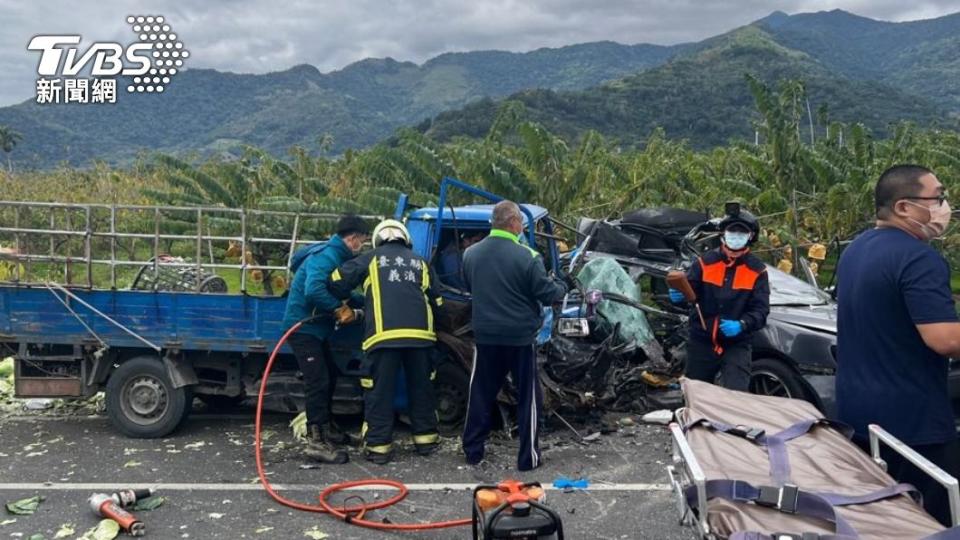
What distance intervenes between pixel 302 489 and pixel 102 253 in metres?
3.63

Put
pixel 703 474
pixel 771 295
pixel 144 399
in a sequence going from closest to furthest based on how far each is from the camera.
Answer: pixel 703 474
pixel 144 399
pixel 771 295

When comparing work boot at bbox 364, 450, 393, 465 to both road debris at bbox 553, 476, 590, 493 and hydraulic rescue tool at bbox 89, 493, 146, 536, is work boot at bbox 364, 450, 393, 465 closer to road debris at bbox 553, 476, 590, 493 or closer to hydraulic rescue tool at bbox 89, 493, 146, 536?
road debris at bbox 553, 476, 590, 493

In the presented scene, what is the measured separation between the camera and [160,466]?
654 centimetres

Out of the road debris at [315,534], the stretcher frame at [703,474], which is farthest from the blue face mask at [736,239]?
the road debris at [315,534]

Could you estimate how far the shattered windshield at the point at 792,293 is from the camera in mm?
7711

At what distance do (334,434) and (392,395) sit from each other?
2.42 feet

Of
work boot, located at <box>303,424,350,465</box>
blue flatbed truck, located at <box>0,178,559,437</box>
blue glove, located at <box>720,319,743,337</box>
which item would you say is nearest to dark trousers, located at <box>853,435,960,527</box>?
blue glove, located at <box>720,319,743,337</box>

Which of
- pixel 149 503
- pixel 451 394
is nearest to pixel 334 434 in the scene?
pixel 451 394

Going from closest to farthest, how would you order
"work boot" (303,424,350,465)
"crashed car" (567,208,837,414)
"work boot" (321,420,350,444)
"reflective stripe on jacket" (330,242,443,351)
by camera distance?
"reflective stripe on jacket" (330,242,443,351)
"work boot" (303,424,350,465)
"work boot" (321,420,350,444)
"crashed car" (567,208,837,414)

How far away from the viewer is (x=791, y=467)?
320 cm

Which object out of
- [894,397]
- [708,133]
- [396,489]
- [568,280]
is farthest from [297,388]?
[708,133]

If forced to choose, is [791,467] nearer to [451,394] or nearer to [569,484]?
[569,484]

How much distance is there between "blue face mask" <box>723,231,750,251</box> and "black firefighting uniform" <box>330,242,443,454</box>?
2.35m

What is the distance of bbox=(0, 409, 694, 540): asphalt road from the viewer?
5.41m
